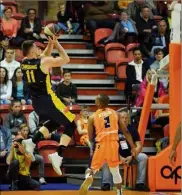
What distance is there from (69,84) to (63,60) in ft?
17.0

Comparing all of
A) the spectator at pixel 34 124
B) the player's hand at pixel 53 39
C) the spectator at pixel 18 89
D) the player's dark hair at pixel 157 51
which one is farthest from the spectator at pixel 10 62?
the player's hand at pixel 53 39

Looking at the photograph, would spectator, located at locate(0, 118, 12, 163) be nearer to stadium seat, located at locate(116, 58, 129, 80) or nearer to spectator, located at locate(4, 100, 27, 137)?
spectator, located at locate(4, 100, 27, 137)

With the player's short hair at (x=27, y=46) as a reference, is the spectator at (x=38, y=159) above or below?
below

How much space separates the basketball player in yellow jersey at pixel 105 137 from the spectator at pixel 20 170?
1857mm

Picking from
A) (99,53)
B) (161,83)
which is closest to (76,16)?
(99,53)

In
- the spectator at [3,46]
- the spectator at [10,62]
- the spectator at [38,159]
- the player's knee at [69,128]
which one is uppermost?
the spectator at [3,46]

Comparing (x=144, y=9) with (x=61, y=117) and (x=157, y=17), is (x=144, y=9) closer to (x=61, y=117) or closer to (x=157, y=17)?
(x=157, y=17)

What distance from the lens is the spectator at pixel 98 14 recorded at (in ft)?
51.6

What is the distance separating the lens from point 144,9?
15.8 m

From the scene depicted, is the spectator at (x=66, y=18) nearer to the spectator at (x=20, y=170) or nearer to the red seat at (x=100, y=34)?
the red seat at (x=100, y=34)

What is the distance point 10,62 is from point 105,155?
502 centimetres

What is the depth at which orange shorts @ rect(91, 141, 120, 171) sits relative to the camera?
8.91 meters

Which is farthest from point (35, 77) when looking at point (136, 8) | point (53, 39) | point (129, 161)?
point (136, 8)

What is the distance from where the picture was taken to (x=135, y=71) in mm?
13547
